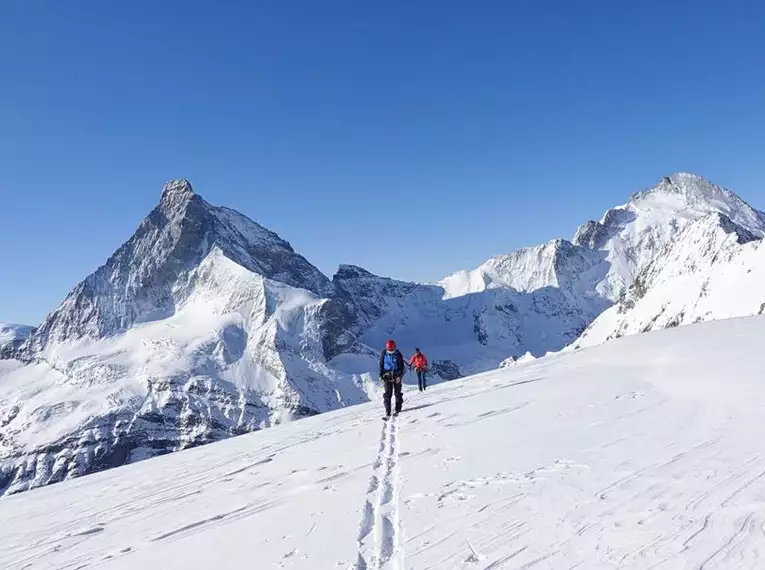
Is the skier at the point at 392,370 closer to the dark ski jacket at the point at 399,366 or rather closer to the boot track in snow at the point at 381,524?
the dark ski jacket at the point at 399,366

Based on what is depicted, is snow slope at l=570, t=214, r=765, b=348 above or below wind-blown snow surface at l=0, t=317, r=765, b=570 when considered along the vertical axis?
above

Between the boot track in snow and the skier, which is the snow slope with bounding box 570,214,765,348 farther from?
the boot track in snow

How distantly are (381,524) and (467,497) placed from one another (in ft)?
4.77

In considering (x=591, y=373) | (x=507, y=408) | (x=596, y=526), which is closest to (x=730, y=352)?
(x=591, y=373)

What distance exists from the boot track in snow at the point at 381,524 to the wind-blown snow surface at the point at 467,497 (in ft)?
0.12

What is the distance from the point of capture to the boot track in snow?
6646mm

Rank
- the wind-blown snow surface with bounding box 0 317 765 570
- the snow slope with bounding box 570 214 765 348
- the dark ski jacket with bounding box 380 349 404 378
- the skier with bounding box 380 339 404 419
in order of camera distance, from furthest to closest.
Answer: the snow slope with bounding box 570 214 765 348, the dark ski jacket with bounding box 380 349 404 378, the skier with bounding box 380 339 404 419, the wind-blown snow surface with bounding box 0 317 765 570

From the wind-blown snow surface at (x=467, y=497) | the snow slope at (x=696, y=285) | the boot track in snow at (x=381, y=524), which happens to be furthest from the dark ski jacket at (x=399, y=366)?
the snow slope at (x=696, y=285)

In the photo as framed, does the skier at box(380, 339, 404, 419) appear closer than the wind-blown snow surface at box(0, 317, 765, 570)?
No

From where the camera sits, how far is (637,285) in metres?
182

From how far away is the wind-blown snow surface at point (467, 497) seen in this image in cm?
655

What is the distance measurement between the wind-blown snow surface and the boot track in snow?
0.04m

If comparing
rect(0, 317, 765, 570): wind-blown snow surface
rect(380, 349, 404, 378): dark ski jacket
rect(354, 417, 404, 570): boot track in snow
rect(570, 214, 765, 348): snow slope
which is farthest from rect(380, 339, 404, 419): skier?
rect(570, 214, 765, 348): snow slope

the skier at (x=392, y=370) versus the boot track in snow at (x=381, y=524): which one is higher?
the skier at (x=392, y=370)
